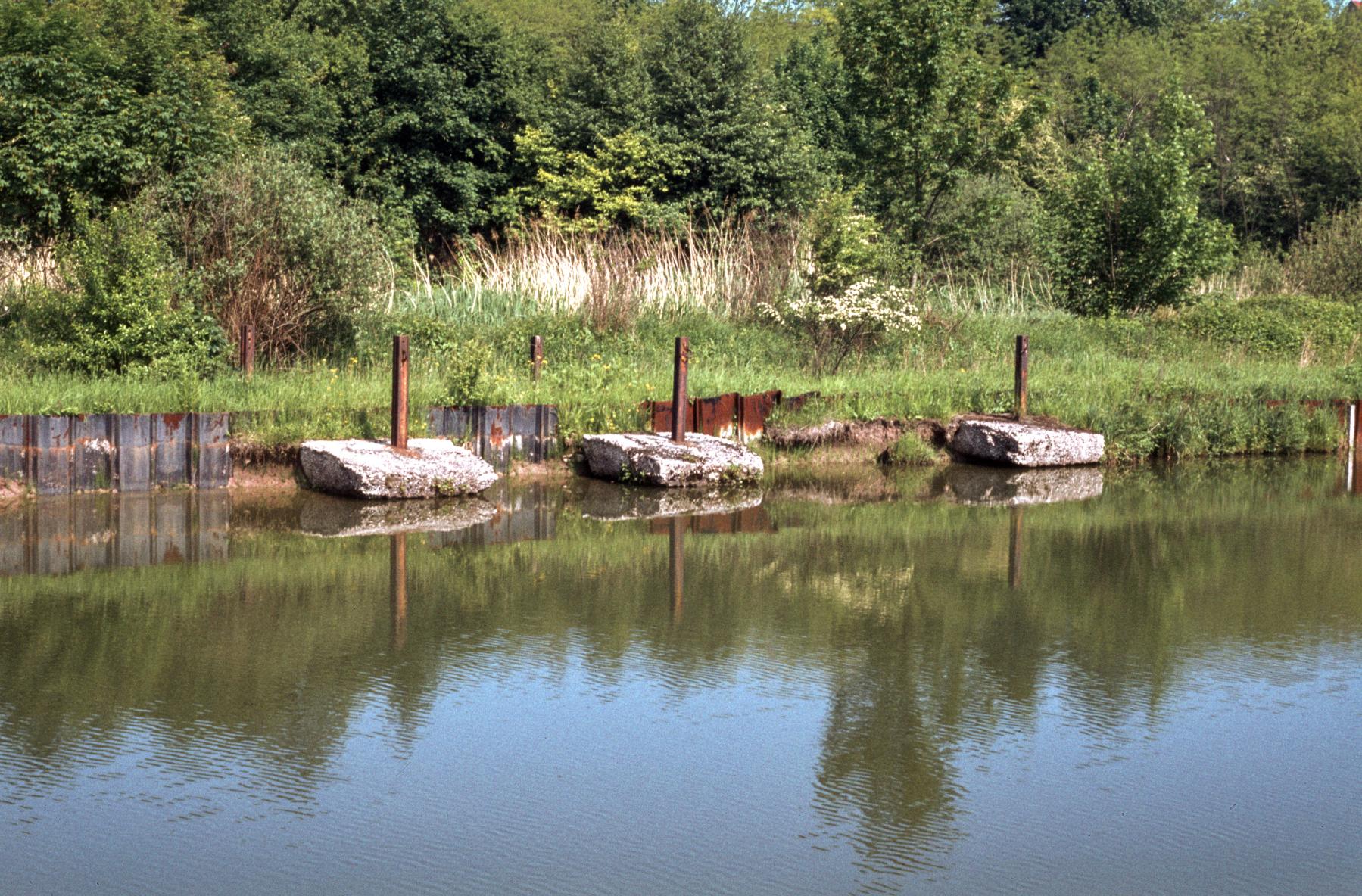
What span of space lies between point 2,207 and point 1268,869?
19430 mm

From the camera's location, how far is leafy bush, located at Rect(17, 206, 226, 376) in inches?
661

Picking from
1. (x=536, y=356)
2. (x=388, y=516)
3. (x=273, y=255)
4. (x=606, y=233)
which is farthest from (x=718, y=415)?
(x=606, y=233)

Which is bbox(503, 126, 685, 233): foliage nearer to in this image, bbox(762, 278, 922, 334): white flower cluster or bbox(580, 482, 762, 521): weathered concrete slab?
bbox(762, 278, 922, 334): white flower cluster

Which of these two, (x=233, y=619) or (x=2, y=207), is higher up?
(x=2, y=207)

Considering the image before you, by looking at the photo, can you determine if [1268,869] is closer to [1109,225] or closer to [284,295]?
[284,295]

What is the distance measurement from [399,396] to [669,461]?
2.91m

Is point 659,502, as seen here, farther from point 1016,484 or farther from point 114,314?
point 114,314

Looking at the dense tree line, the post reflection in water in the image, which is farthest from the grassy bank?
the post reflection in water

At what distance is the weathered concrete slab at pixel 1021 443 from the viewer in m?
18.5

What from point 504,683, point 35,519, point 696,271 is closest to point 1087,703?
point 504,683

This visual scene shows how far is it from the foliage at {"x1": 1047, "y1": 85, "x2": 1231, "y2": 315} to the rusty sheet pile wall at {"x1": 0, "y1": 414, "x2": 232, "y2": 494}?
17511 millimetres

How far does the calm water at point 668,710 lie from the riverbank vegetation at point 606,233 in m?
4.95

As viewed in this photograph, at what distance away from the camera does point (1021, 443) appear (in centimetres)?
1836

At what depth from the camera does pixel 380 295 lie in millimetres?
21047
